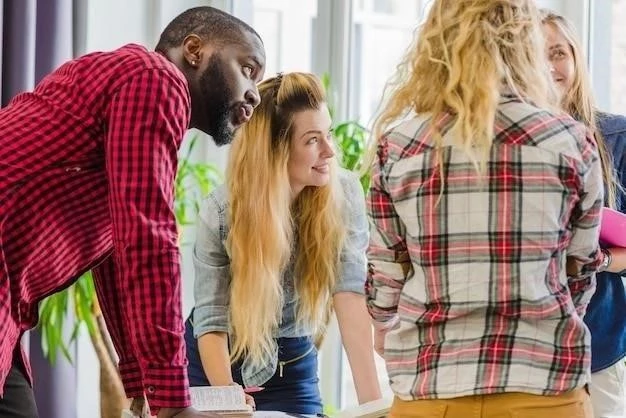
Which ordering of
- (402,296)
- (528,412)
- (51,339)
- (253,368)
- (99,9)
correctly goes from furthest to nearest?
(99,9) < (51,339) < (253,368) < (402,296) < (528,412)

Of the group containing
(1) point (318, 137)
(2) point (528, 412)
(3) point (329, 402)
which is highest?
(1) point (318, 137)

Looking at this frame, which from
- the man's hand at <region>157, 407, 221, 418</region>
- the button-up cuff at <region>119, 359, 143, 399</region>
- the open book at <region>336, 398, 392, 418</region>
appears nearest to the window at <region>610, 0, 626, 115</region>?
the open book at <region>336, 398, 392, 418</region>

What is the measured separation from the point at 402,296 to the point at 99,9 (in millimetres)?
2858

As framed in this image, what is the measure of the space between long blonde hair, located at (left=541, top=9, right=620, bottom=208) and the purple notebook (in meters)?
0.25

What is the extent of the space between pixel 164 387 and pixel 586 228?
2.42 ft

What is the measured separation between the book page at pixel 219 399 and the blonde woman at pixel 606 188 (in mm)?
801

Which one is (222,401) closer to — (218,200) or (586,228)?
(218,200)

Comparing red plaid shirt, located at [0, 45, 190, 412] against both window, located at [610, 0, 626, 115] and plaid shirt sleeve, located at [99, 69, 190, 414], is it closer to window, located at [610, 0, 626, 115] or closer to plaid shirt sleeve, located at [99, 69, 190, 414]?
plaid shirt sleeve, located at [99, 69, 190, 414]

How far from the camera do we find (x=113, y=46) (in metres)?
4.46

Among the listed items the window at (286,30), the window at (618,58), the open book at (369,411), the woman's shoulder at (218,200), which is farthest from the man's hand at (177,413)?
the window at (286,30)

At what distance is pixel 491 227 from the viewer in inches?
70.1

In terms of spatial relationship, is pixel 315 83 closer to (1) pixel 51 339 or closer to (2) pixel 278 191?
(2) pixel 278 191

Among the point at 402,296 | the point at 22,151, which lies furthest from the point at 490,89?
the point at 22,151

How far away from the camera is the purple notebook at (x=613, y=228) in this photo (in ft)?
7.25
